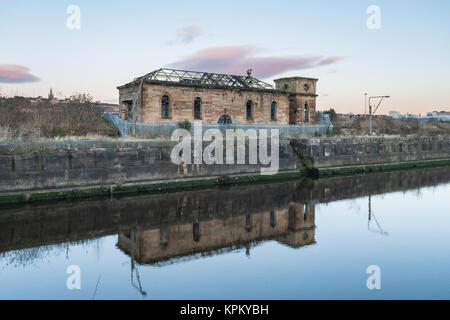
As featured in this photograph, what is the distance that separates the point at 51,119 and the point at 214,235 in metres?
15.6

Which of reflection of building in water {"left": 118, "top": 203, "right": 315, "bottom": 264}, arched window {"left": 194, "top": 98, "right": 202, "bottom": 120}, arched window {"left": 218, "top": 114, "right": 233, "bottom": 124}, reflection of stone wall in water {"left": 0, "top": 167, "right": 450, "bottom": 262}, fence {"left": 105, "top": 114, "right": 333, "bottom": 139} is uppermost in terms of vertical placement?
arched window {"left": 194, "top": 98, "right": 202, "bottom": 120}

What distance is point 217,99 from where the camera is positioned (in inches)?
969

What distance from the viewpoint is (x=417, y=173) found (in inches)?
1008

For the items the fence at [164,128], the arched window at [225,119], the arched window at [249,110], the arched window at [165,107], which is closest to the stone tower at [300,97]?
the fence at [164,128]

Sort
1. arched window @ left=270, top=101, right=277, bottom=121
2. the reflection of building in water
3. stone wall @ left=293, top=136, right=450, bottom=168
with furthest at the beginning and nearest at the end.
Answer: arched window @ left=270, top=101, right=277, bottom=121
stone wall @ left=293, top=136, right=450, bottom=168
the reflection of building in water

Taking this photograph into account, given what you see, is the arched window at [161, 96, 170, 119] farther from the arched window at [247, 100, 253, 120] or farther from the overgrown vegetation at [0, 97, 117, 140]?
the arched window at [247, 100, 253, 120]

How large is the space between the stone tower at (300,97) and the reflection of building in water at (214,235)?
1671 centimetres

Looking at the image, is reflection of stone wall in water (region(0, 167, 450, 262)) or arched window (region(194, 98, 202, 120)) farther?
Answer: arched window (region(194, 98, 202, 120))

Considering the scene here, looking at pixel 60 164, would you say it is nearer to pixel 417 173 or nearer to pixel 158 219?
pixel 158 219

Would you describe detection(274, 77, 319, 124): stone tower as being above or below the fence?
above

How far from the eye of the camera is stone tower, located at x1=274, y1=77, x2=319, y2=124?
29.2 m

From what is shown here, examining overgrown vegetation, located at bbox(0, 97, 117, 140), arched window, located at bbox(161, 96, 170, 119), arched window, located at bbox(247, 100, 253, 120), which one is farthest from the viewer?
arched window, located at bbox(247, 100, 253, 120)

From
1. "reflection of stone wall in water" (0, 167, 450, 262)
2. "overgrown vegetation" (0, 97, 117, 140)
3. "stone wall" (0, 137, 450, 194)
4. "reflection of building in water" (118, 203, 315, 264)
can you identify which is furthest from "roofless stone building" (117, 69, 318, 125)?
"reflection of building in water" (118, 203, 315, 264)

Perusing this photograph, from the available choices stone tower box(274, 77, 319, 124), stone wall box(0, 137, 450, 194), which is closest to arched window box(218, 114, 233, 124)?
stone wall box(0, 137, 450, 194)
